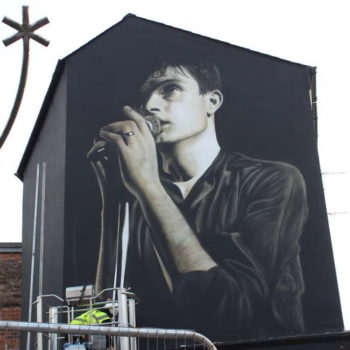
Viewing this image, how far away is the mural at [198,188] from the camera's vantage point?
423 inches

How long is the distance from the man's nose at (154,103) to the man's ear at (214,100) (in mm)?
1063

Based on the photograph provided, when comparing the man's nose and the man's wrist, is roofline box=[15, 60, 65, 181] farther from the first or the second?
the man's wrist

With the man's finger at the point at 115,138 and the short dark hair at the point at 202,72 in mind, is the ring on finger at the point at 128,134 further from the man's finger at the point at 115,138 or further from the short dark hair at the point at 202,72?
the short dark hair at the point at 202,72

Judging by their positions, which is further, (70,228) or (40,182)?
(40,182)

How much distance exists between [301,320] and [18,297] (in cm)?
832

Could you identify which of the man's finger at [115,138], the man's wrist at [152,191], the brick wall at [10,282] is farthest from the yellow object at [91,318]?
the brick wall at [10,282]

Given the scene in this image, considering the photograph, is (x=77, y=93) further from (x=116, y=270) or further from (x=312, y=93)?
(x=312, y=93)

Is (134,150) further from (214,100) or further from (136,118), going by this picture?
(214,100)

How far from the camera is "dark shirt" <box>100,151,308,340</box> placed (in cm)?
1059

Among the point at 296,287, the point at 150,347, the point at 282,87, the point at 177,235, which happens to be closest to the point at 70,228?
the point at 177,235

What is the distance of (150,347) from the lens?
9.97 meters

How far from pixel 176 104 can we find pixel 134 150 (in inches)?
54.6

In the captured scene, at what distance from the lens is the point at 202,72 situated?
12539mm

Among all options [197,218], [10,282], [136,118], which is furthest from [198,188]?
[10,282]
